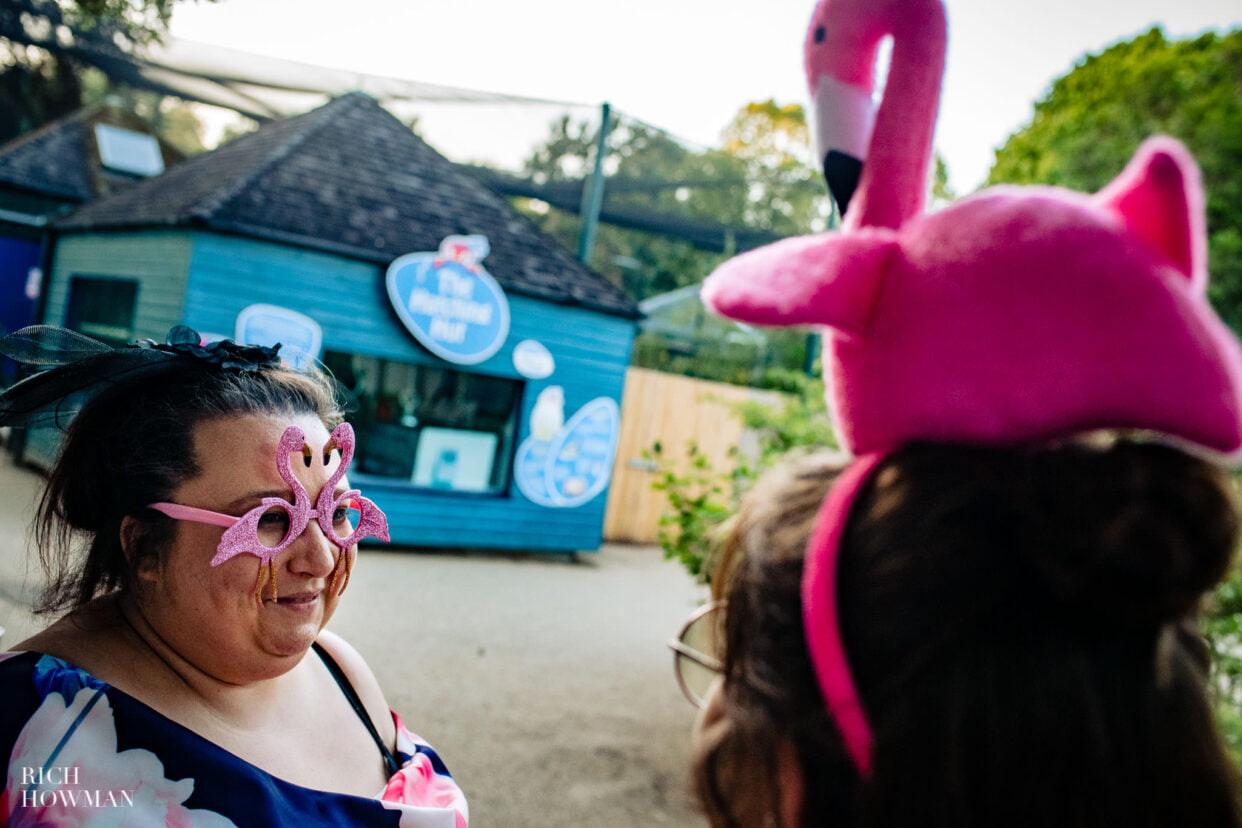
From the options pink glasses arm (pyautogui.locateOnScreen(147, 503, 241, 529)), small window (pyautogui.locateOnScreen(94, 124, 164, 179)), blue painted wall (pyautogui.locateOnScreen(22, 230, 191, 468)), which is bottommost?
pink glasses arm (pyautogui.locateOnScreen(147, 503, 241, 529))

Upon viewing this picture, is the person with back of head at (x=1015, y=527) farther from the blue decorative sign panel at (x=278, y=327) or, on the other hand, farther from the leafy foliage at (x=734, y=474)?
the blue decorative sign panel at (x=278, y=327)

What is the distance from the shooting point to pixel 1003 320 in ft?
2.21

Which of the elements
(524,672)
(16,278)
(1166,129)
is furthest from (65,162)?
(1166,129)

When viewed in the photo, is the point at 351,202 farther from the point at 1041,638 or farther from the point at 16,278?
the point at 1041,638

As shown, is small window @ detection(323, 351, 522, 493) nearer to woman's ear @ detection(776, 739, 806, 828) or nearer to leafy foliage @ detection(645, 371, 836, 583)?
leafy foliage @ detection(645, 371, 836, 583)

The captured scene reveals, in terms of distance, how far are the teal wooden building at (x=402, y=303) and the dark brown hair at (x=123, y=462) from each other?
670 centimetres

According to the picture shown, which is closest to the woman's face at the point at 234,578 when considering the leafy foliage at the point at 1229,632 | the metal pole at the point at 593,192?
the leafy foliage at the point at 1229,632

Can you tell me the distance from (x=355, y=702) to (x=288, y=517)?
55cm

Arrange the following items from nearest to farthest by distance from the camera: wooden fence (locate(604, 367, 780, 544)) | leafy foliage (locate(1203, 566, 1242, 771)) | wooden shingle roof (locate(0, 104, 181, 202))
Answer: leafy foliage (locate(1203, 566, 1242, 771)) → wooden fence (locate(604, 367, 780, 544)) → wooden shingle roof (locate(0, 104, 181, 202))

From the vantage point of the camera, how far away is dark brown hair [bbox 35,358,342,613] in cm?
163

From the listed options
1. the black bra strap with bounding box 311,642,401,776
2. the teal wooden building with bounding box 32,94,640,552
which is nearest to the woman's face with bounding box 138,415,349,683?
the black bra strap with bounding box 311,642,401,776

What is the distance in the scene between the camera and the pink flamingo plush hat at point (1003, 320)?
25.3 inches

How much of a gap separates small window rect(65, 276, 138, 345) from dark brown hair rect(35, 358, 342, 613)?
841cm

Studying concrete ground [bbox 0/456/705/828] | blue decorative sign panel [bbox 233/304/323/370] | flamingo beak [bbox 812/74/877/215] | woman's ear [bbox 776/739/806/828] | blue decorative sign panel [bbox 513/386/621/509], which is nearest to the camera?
woman's ear [bbox 776/739/806/828]
